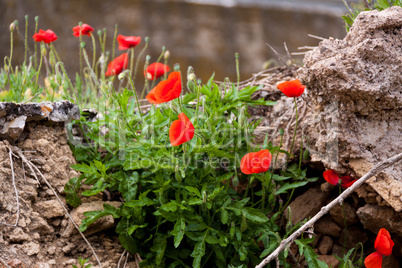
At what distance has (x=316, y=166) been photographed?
85.3 inches

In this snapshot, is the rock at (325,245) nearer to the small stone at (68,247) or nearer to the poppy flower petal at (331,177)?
the poppy flower petal at (331,177)

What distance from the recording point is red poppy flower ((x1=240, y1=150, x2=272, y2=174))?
1.74 metres

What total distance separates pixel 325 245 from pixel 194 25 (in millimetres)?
4109

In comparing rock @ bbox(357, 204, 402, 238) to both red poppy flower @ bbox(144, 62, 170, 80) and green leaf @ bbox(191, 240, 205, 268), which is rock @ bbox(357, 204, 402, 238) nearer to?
green leaf @ bbox(191, 240, 205, 268)

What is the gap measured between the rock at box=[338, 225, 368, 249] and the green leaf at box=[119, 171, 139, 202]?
0.97m

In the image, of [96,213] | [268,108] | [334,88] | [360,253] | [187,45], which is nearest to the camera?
[334,88]

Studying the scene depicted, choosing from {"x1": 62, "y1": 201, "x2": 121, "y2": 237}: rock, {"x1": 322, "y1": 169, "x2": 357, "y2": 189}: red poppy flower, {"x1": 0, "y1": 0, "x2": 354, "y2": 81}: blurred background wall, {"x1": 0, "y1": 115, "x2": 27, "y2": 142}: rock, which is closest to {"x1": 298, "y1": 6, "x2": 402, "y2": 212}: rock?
{"x1": 322, "y1": 169, "x2": 357, "y2": 189}: red poppy flower

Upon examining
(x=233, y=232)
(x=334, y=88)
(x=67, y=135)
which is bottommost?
(x=233, y=232)

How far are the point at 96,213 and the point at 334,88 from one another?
1094 millimetres

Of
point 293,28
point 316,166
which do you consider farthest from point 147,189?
point 293,28

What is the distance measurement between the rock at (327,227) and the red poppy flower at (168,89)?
958 mm

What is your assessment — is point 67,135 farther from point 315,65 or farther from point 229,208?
point 315,65

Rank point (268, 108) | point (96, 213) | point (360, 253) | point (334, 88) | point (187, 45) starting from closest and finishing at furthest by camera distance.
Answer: point (334, 88) < point (96, 213) < point (360, 253) < point (268, 108) < point (187, 45)

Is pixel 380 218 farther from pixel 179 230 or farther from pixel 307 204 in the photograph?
pixel 179 230
